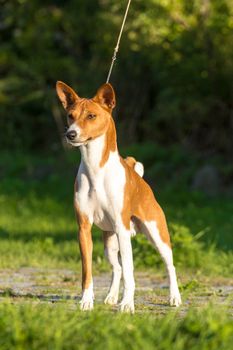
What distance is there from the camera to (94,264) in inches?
418

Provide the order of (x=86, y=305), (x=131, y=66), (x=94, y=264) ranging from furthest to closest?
(x=131, y=66), (x=94, y=264), (x=86, y=305)

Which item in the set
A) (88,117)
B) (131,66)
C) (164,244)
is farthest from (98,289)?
(131,66)

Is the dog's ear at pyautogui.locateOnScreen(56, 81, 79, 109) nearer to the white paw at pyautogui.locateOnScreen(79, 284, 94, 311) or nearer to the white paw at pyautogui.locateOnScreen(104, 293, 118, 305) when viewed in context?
the white paw at pyautogui.locateOnScreen(79, 284, 94, 311)

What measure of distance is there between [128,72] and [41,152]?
4.56 m

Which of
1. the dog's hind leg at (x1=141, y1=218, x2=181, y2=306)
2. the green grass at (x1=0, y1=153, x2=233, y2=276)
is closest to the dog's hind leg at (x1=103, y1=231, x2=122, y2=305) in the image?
the dog's hind leg at (x1=141, y1=218, x2=181, y2=306)

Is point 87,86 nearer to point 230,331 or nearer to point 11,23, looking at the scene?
point 11,23

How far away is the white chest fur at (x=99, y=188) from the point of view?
6844 millimetres

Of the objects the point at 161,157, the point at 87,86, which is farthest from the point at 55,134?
the point at 161,157

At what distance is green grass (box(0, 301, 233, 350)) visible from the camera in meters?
5.18

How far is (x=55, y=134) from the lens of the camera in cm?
2795

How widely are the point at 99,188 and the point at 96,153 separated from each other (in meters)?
0.25

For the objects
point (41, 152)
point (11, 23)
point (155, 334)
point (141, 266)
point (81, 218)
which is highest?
point (11, 23)

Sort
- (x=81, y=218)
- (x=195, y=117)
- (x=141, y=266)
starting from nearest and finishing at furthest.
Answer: (x=81, y=218) < (x=141, y=266) < (x=195, y=117)

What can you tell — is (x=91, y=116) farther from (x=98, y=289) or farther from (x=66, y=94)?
(x=98, y=289)
